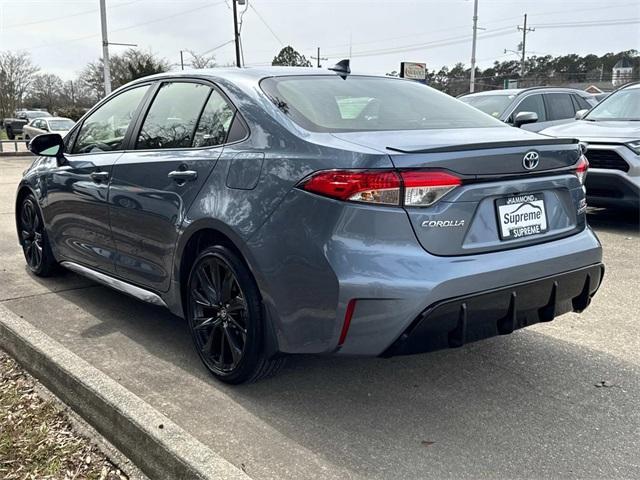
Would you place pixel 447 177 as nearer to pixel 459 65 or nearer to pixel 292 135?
pixel 292 135

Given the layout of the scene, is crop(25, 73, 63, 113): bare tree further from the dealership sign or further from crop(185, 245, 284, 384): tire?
crop(185, 245, 284, 384): tire

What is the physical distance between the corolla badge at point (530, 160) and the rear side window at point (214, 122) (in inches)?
57.6

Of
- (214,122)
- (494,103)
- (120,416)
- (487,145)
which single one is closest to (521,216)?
(487,145)

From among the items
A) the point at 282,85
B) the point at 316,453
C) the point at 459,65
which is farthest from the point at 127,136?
the point at 459,65

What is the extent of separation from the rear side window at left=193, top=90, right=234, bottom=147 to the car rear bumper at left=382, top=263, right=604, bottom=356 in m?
1.40

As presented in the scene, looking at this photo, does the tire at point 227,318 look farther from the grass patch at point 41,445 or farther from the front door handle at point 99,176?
the front door handle at point 99,176

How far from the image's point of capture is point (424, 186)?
7.98 ft

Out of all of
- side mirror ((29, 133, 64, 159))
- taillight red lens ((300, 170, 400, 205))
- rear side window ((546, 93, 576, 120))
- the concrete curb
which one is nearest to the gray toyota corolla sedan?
taillight red lens ((300, 170, 400, 205))

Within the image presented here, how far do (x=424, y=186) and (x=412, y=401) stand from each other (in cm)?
115

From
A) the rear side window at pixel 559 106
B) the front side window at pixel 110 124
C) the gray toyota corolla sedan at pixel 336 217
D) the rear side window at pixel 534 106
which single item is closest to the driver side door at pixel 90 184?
the front side window at pixel 110 124

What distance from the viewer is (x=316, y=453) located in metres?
2.49

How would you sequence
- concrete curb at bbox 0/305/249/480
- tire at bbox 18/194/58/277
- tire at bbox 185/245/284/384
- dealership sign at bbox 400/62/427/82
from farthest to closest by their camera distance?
dealership sign at bbox 400/62/427/82 < tire at bbox 18/194/58/277 < tire at bbox 185/245/284/384 < concrete curb at bbox 0/305/249/480

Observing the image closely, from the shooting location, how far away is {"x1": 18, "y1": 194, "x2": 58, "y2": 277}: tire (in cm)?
483

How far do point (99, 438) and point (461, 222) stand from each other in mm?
1870
